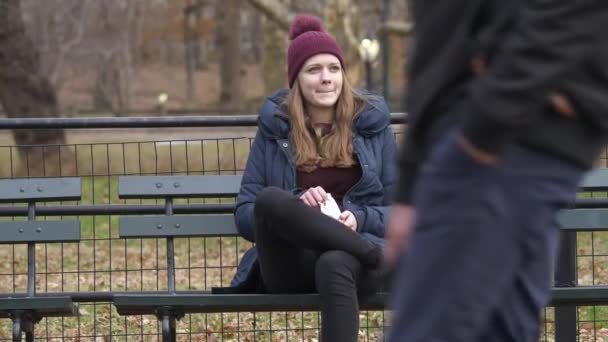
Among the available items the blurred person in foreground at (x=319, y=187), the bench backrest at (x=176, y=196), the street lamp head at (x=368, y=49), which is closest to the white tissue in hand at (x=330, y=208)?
the blurred person in foreground at (x=319, y=187)

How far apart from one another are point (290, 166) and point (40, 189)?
49.7 inches

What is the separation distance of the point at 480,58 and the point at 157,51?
73631 mm

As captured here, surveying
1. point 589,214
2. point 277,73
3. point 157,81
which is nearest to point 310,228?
point 589,214

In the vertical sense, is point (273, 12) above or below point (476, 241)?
above

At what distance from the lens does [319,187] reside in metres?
5.78

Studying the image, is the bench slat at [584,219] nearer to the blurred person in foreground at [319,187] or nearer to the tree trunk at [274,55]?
the blurred person in foreground at [319,187]

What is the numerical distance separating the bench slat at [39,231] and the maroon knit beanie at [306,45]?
4.02 feet

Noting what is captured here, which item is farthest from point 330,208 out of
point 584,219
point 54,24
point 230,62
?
point 230,62

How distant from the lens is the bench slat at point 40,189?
20.8ft

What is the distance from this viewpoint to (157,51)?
75562mm

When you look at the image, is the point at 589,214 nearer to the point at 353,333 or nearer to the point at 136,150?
the point at 353,333

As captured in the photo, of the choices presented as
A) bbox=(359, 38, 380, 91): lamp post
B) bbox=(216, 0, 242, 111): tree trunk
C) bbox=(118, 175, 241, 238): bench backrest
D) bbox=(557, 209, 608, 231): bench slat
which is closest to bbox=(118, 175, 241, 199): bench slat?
bbox=(118, 175, 241, 238): bench backrest

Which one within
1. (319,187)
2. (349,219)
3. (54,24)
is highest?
(54,24)

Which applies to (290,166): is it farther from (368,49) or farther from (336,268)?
(368,49)
